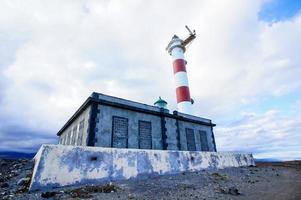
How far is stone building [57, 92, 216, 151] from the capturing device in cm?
1092

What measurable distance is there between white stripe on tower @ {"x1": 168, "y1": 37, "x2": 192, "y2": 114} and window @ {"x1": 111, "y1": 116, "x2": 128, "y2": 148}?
8725mm

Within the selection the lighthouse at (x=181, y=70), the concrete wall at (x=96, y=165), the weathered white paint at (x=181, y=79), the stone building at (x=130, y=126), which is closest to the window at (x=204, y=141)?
the stone building at (x=130, y=126)

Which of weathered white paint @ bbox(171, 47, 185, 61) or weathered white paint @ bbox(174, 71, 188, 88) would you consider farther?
weathered white paint @ bbox(171, 47, 185, 61)

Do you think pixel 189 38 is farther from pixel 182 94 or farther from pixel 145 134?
pixel 145 134

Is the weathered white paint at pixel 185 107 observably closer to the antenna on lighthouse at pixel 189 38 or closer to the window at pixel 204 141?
the window at pixel 204 141

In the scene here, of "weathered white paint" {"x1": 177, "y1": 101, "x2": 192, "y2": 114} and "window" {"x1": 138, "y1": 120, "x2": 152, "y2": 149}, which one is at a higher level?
"weathered white paint" {"x1": 177, "y1": 101, "x2": 192, "y2": 114}

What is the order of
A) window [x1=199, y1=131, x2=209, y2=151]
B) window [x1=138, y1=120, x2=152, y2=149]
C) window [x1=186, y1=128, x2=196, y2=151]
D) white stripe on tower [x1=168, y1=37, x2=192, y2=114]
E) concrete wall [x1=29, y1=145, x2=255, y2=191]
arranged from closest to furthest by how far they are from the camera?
concrete wall [x1=29, y1=145, x2=255, y2=191] → window [x1=138, y1=120, x2=152, y2=149] → window [x1=186, y1=128, x2=196, y2=151] → window [x1=199, y1=131, x2=209, y2=151] → white stripe on tower [x1=168, y1=37, x2=192, y2=114]

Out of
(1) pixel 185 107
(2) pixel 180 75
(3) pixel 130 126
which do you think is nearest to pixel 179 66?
(2) pixel 180 75

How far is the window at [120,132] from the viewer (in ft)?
37.1

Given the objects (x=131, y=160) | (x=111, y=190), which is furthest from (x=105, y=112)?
(x=111, y=190)

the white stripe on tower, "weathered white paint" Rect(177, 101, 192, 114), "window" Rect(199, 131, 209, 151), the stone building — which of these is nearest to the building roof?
the stone building

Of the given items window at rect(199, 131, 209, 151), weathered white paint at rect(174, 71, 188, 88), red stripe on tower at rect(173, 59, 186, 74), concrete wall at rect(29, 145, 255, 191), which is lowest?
concrete wall at rect(29, 145, 255, 191)

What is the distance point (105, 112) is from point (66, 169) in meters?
5.91

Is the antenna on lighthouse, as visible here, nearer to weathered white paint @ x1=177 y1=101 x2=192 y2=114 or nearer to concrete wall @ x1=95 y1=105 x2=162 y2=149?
weathered white paint @ x1=177 y1=101 x2=192 y2=114
